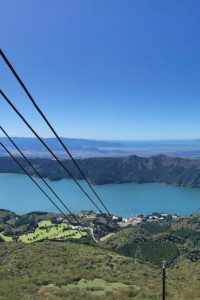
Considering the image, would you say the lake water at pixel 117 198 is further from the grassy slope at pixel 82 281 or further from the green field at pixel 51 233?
the grassy slope at pixel 82 281

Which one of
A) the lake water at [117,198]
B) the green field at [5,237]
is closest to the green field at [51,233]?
the green field at [5,237]

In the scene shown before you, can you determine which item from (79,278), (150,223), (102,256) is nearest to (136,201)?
(150,223)

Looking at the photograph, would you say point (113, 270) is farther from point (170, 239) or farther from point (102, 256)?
point (170, 239)


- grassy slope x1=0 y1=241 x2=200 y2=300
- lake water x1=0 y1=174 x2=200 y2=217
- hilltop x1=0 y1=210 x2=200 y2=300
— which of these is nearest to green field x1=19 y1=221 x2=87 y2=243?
hilltop x1=0 y1=210 x2=200 y2=300

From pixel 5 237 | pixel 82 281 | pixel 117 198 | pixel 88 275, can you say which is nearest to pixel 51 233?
pixel 5 237

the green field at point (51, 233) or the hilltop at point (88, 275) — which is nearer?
the hilltop at point (88, 275)

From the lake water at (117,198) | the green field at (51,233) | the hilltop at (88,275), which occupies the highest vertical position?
the hilltop at (88,275)

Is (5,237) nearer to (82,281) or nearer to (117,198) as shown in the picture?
(82,281)

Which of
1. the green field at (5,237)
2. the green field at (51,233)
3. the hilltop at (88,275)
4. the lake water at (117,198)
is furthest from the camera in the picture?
the lake water at (117,198)
